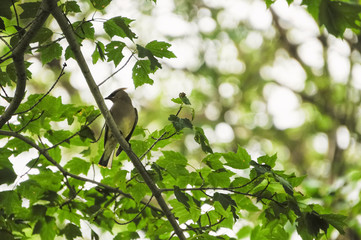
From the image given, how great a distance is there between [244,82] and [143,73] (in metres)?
6.45

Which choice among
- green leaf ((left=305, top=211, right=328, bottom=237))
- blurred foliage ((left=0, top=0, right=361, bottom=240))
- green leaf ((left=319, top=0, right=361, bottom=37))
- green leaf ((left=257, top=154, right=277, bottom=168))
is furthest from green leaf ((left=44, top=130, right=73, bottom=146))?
green leaf ((left=319, top=0, right=361, bottom=37))

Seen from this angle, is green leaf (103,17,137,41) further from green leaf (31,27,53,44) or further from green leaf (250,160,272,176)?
green leaf (250,160,272,176)

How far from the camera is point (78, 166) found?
110 inches

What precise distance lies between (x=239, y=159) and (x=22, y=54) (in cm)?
116

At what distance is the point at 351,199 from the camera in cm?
344

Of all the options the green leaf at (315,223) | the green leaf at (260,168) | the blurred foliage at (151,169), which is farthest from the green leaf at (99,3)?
the green leaf at (315,223)

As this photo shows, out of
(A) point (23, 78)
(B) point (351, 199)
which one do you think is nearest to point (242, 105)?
(B) point (351, 199)

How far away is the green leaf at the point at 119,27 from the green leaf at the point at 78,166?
0.95 metres

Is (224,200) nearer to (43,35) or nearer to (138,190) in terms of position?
(138,190)

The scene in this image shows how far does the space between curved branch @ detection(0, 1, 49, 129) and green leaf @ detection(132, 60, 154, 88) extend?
0.58 metres

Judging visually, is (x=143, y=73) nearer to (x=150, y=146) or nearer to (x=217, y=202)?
(x=150, y=146)

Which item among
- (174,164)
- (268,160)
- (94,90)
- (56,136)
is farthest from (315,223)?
(56,136)

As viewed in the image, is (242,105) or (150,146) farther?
(242,105)

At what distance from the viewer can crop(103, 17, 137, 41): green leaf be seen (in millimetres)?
2066
